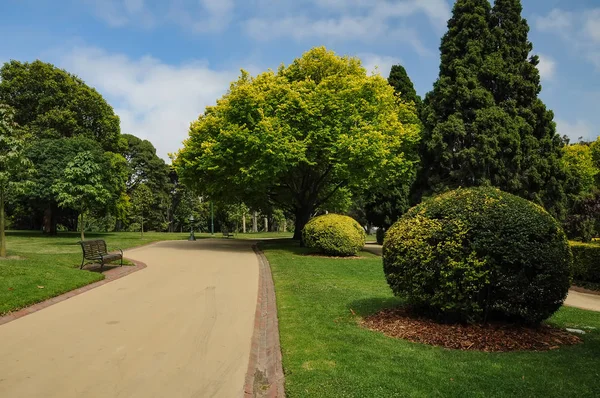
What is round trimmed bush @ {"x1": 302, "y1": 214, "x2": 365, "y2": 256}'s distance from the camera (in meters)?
18.9

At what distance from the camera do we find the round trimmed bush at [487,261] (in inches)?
235

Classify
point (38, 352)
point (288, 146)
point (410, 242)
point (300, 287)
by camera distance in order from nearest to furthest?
point (38, 352) → point (410, 242) → point (300, 287) → point (288, 146)

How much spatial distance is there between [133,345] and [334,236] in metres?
13.6

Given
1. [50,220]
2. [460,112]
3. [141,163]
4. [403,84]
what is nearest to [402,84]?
[403,84]

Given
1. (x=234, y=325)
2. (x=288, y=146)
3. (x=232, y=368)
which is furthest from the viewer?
(x=288, y=146)

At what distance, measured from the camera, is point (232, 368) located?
5.17 m

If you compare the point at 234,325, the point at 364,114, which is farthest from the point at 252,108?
the point at 234,325

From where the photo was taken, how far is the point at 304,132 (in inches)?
843

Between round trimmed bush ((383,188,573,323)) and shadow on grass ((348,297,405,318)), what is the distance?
146cm

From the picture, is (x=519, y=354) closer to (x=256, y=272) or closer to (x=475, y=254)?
(x=475, y=254)

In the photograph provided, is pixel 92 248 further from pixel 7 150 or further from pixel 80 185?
pixel 80 185

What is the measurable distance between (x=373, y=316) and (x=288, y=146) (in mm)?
13080

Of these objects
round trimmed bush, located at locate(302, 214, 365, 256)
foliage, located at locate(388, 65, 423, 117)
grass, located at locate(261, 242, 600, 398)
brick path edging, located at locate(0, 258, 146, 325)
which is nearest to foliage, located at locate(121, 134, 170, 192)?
foliage, located at locate(388, 65, 423, 117)

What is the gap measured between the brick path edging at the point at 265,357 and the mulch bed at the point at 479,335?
66.9 inches
